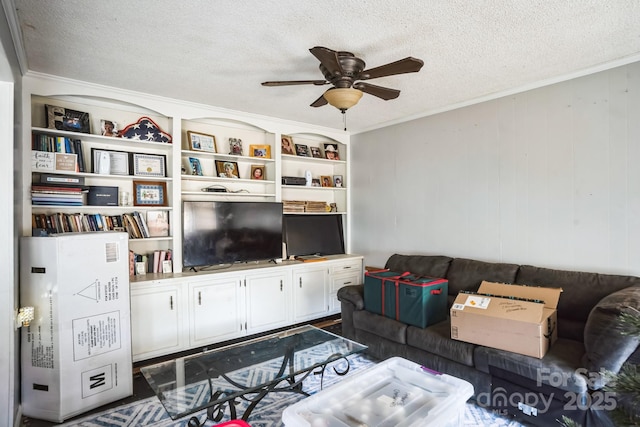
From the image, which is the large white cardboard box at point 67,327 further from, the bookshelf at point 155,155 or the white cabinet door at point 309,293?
the white cabinet door at point 309,293

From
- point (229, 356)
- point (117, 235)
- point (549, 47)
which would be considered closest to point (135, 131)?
point (117, 235)

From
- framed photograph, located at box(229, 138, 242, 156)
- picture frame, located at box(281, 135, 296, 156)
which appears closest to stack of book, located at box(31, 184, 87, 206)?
framed photograph, located at box(229, 138, 242, 156)

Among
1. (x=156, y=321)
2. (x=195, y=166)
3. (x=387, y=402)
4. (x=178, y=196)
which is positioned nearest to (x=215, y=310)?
(x=156, y=321)

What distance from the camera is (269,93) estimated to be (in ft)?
10.1

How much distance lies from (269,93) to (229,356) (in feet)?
7.32

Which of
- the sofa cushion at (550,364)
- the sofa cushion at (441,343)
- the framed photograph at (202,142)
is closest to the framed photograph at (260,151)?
the framed photograph at (202,142)

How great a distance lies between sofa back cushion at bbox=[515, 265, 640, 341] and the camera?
2328 mm

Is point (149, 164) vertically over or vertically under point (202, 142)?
under

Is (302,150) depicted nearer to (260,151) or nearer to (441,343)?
(260,151)

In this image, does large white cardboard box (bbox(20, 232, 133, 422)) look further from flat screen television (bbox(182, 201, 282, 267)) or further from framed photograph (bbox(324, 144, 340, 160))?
framed photograph (bbox(324, 144, 340, 160))

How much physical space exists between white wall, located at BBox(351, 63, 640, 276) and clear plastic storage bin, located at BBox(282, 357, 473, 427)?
1.68 meters

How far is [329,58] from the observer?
1.89 meters

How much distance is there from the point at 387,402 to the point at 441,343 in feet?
2.84

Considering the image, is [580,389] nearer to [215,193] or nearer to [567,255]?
[567,255]
